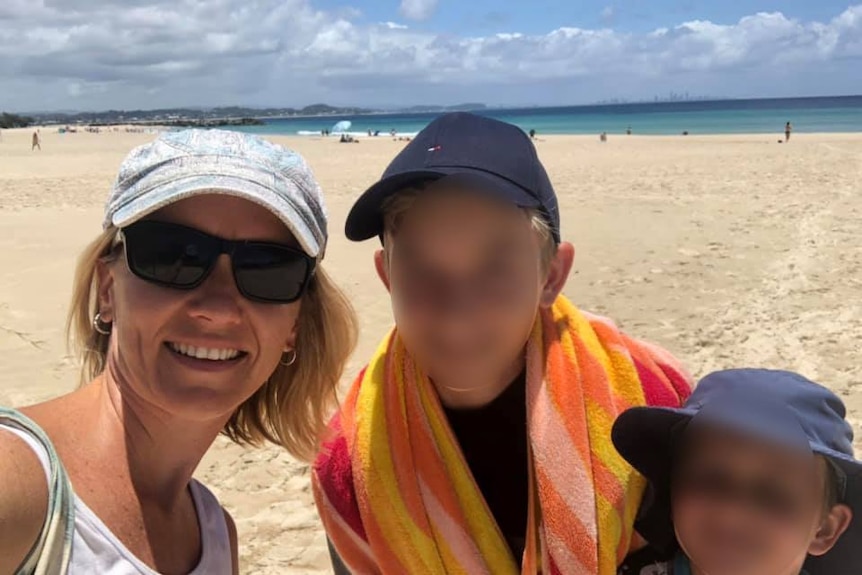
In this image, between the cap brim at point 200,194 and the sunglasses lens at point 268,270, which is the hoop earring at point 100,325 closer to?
the cap brim at point 200,194

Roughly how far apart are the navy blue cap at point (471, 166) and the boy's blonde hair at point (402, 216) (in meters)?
0.02

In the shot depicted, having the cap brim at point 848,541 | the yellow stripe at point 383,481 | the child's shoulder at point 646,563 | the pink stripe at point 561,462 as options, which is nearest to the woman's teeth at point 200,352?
the yellow stripe at point 383,481

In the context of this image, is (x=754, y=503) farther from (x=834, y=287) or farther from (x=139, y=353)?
(x=834, y=287)

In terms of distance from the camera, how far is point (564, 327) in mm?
2020

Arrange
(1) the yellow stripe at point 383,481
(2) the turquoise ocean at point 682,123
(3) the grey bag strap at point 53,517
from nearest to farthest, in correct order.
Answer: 1. (3) the grey bag strap at point 53,517
2. (1) the yellow stripe at point 383,481
3. (2) the turquoise ocean at point 682,123

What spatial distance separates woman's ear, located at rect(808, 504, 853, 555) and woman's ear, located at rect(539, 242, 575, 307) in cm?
86

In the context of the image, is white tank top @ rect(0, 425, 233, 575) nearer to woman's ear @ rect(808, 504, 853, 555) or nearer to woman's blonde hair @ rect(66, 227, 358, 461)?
woman's blonde hair @ rect(66, 227, 358, 461)

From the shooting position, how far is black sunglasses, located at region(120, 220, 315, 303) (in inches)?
65.9

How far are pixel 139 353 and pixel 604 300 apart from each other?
6.53 m

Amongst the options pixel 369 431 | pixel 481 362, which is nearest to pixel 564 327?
pixel 481 362

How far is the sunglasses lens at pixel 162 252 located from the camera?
1671 mm

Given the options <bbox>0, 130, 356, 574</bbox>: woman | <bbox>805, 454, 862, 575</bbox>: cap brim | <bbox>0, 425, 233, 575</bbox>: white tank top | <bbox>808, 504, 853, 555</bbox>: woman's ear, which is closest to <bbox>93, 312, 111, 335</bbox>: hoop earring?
<bbox>0, 130, 356, 574</bbox>: woman

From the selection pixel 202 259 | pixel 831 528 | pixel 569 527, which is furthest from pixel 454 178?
pixel 831 528

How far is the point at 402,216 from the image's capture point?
6.09ft
